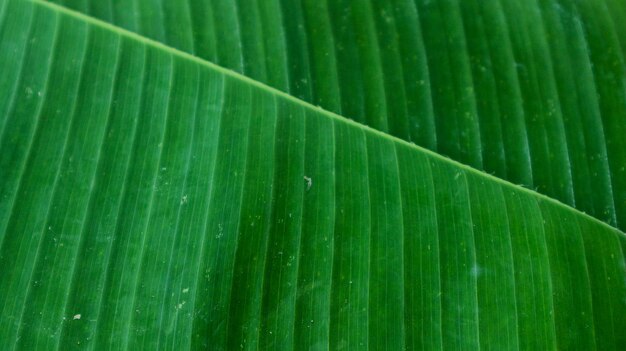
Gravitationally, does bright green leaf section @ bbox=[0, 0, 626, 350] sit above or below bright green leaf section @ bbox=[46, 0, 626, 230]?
Result: below

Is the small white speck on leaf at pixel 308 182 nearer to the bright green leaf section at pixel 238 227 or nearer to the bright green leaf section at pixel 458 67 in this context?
the bright green leaf section at pixel 238 227

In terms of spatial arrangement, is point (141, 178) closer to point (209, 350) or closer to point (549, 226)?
point (209, 350)

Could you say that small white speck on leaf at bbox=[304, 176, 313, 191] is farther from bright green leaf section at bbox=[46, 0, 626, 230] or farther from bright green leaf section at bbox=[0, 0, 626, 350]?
bright green leaf section at bbox=[46, 0, 626, 230]

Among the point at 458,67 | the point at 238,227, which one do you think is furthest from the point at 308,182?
the point at 458,67

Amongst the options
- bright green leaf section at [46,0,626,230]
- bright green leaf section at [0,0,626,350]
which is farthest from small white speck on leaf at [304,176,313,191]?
bright green leaf section at [46,0,626,230]

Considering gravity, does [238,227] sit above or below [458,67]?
below

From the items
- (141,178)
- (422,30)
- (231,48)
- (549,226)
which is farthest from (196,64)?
(549,226)

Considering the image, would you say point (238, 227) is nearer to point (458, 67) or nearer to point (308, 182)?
point (308, 182)
